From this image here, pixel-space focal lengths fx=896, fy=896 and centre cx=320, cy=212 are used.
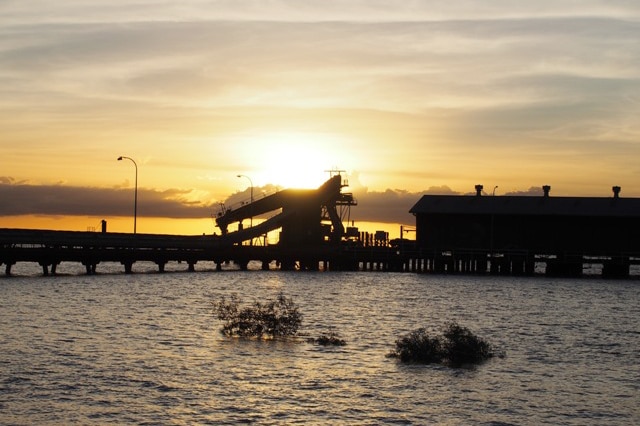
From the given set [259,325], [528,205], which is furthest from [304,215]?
[259,325]

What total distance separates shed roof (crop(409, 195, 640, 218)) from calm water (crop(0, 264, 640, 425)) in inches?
1666

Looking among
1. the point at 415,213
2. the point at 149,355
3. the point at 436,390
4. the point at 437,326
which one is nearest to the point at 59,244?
the point at 415,213

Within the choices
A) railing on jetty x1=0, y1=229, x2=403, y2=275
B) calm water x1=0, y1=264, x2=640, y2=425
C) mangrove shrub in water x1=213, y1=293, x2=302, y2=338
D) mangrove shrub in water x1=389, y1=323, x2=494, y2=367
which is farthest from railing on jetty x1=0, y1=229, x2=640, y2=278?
mangrove shrub in water x1=389, y1=323, x2=494, y2=367

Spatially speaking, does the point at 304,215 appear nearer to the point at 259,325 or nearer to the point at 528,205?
the point at 528,205

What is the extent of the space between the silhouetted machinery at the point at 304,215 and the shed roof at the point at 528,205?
35.0 feet

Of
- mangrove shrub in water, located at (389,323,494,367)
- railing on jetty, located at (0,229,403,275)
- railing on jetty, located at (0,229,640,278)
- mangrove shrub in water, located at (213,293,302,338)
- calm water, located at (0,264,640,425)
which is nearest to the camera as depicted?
calm water, located at (0,264,640,425)

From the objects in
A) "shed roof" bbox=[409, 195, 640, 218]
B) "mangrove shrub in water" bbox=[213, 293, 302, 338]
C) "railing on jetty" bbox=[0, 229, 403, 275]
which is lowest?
"mangrove shrub in water" bbox=[213, 293, 302, 338]

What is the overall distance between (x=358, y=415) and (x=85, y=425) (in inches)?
279

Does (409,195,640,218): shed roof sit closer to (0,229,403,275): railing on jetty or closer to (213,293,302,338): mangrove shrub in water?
(0,229,403,275): railing on jetty

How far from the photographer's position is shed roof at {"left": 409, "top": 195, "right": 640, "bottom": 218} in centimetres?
9900

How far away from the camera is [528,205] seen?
10212 cm

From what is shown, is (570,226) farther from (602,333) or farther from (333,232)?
(602,333)

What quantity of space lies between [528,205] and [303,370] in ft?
249

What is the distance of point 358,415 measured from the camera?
24062 mm
